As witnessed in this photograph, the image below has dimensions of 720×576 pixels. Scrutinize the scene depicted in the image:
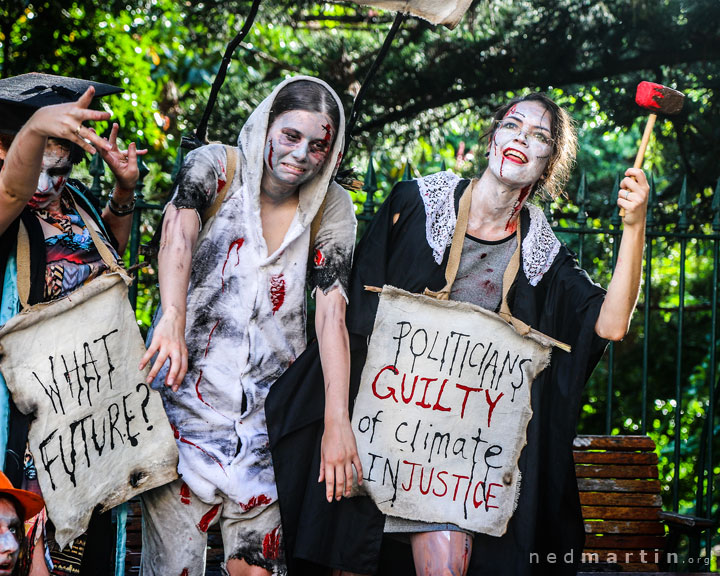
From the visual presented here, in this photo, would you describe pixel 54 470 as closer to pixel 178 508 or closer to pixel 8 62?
pixel 178 508

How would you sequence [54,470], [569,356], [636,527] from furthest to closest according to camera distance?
[636,527] < [569,356] < [54,470]

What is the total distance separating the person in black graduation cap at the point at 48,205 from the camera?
2.69 meters

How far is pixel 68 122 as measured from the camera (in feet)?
8.55

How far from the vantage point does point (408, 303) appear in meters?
3.21

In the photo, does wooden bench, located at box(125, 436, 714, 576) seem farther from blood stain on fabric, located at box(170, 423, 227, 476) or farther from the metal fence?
the metal fence

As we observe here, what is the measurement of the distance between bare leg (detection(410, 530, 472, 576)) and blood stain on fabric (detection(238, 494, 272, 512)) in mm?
571

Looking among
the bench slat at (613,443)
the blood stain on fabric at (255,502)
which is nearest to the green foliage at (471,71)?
the bench slat at (613,443)

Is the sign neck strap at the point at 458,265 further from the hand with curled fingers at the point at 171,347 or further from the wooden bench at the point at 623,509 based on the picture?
the wooden bench at the point at 623,509

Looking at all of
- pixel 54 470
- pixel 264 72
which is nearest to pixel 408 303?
pixel 54 470

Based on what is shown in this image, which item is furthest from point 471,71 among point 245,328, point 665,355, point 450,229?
point 245,328

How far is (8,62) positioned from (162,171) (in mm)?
1889

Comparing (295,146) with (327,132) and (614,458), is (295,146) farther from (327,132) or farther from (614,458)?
(614,458)

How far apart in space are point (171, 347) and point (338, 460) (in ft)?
2.22

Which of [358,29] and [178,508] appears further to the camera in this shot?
[358,29]
